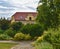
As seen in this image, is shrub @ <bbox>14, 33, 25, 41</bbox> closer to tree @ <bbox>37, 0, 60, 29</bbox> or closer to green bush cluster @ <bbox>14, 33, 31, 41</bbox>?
green bush cluster @ <bbox>14, 33, 31, 41</bbox>

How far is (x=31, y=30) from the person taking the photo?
170ft

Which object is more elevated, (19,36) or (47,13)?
(47,13)

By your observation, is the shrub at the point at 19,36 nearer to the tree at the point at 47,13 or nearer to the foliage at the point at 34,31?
the foliage at the point at 34,31

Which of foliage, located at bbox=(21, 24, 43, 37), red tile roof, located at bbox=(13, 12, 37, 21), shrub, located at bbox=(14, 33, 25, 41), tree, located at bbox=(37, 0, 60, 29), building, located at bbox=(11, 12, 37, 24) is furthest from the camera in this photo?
red tile roof, located at bbox=(13, 12, 37, 21)

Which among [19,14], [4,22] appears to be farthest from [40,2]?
[19,14]

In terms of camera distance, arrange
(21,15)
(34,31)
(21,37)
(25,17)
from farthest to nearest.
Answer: (21,15)
(25,17)
(34,31)
(21,37)

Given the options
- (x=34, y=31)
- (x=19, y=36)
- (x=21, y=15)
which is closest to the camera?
(x=19, y=36)

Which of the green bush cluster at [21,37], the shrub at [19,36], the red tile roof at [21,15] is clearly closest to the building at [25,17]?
the red tile roof at [21,15]

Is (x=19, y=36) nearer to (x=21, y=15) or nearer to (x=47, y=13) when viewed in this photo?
(x=47, y=13)

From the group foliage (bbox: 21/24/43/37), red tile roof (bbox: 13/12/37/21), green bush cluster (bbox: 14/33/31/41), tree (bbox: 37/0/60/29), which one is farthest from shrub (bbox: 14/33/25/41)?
red tile roof (bbox: 13/12/37/21)

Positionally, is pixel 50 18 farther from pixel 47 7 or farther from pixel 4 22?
pixel 4 22

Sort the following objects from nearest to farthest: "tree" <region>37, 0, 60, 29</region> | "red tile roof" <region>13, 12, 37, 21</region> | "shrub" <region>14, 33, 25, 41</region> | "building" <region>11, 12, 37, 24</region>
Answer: "tree" <region>37, 0, 60, 29</region> < "shrub" <region>14, 33, 25, 41</region> < "building" <region>11, 12, 37, 24</region> < "red tile roof" <region>13, 12, 37, 21</region>

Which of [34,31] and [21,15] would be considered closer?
[34,31]

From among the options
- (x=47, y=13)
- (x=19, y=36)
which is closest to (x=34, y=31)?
(x=19, y=36)
